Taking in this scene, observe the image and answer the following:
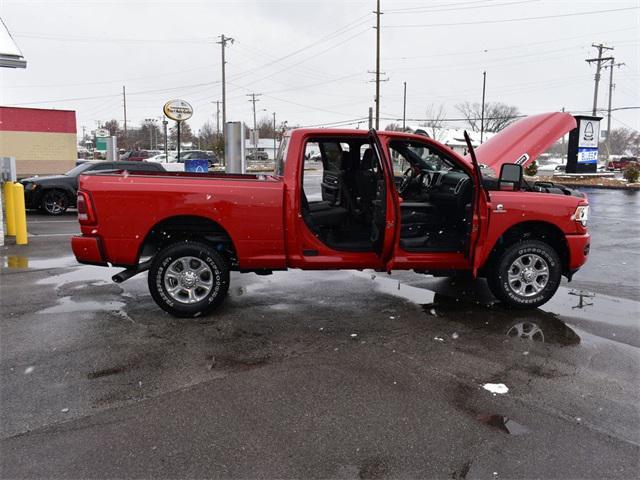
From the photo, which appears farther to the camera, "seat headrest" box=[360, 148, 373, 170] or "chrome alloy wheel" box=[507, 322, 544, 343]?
"seat headrest" box=[360, 148, 373, 170]

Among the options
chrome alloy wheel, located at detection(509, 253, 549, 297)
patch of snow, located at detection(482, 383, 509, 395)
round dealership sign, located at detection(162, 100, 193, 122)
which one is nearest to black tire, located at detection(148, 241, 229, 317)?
patch of snow, located at detection(482, 383, 509, 395)

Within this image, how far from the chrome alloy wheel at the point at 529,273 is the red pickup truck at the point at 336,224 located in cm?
1

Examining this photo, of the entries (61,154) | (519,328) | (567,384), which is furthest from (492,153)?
(61,154)

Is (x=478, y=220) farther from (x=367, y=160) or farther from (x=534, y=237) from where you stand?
(x=367, y=160)

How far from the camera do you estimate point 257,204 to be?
5.50 meters

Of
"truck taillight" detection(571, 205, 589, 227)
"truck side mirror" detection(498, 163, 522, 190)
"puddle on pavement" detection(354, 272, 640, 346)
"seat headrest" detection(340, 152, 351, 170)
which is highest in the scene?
"seat headrest" detection(340, 152, 351, 170)

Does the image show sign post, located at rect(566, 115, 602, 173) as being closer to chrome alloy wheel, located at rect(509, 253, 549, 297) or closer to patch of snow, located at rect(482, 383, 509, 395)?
chrome alloy wheel, located at rect(509, 253, 549, 297)

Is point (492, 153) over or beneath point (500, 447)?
over

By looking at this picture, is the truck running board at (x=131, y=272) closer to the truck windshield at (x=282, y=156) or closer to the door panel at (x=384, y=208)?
the truck windshield at (x=282, y=156)

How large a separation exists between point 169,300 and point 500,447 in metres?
3.55

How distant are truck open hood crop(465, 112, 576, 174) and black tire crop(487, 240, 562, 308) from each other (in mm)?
3168

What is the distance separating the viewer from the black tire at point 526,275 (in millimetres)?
5953

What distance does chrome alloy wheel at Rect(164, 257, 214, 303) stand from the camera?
18.3ft

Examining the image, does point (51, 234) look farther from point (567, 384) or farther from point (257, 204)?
point (567, 384)
